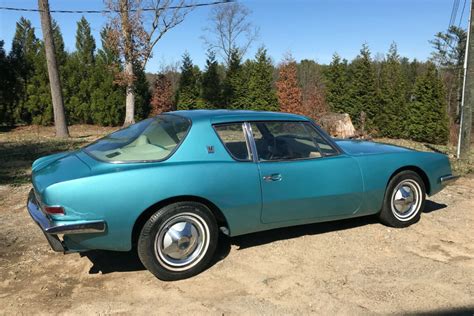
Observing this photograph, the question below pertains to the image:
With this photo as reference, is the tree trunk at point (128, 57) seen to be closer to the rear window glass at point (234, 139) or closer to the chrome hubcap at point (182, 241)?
the rear window glass at point (234, 139)

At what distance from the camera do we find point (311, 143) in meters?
4.29

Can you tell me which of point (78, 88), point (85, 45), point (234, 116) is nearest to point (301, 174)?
point (234, 116)

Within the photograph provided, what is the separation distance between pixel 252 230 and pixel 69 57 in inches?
751

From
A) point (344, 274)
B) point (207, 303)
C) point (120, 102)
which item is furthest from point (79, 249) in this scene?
point (120, 102)

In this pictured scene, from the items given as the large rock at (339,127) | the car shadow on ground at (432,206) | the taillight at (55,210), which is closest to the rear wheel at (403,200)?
the car shadow on ground at (432,206)

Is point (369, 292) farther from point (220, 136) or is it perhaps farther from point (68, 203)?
point (68, 203)

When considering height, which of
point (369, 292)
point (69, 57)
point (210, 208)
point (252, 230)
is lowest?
point (369, 292)

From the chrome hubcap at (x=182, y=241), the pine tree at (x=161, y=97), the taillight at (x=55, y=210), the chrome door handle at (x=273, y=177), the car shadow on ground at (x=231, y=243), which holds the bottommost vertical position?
the car shadow on ground at (x=231, y=243)

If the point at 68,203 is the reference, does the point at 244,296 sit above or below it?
below

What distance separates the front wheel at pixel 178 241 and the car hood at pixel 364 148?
1.75 meters

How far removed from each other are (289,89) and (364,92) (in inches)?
149

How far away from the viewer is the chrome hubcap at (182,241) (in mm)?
3516

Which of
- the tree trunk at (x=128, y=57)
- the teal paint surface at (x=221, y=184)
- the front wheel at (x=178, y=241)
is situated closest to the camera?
the teal paint surface at (x=221, y=184)

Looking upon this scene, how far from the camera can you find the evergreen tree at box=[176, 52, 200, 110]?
21.0 metres
